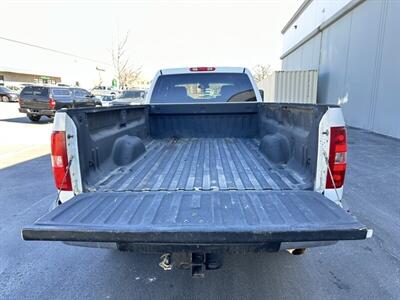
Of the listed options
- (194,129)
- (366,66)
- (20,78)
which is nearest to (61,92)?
(194,129)

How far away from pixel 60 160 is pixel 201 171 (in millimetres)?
1473

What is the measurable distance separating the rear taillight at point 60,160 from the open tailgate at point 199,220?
21cm

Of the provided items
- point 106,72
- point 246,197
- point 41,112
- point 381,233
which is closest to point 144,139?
point 246,197

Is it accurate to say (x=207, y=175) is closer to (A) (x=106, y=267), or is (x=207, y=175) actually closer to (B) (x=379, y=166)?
(A) (x=106, y=267)

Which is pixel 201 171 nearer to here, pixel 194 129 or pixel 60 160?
pixel 60 160

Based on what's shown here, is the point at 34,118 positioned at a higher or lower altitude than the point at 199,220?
lower

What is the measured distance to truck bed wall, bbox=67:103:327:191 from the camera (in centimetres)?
267

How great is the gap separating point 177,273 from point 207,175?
3.46 ft

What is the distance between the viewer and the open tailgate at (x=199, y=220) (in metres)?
1.80

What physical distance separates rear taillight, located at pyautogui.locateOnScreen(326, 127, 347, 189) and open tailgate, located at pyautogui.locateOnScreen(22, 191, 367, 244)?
190mm

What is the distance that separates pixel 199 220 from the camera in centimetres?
196

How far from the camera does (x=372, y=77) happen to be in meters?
12.4

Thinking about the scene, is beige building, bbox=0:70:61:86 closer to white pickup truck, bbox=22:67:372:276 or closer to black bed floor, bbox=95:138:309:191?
black bed floor, bbox=95:138:309:191

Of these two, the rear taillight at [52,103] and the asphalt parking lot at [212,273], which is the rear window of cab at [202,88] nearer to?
the asphalt parking lot at [212,273]
